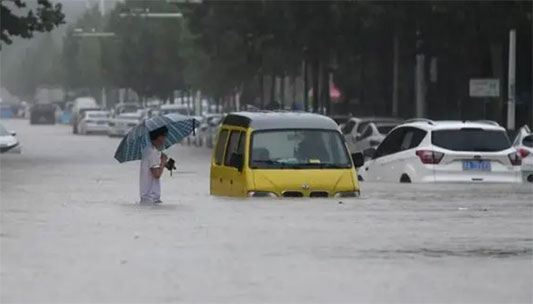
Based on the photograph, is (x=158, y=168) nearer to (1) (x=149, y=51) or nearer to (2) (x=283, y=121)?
(2) (x=283, y=121)

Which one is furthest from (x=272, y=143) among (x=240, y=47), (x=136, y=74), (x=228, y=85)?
(x=136, y=74)

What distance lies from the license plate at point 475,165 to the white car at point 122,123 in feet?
193

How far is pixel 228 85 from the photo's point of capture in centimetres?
8806

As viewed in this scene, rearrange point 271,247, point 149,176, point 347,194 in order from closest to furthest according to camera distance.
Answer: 1. point 271,247
2. point 149,176
3. point 347,194

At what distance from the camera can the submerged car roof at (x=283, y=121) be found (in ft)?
79.2

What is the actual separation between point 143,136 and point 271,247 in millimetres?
6069

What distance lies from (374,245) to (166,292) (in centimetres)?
426

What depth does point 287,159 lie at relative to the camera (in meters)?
23.6

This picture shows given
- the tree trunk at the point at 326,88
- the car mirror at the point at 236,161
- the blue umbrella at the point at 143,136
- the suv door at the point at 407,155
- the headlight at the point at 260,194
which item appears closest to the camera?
Answer: the blue umbrella at the point at 143,136

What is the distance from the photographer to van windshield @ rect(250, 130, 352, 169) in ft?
77.2

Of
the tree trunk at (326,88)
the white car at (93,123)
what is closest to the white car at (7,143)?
the tree trunk at (326,88)

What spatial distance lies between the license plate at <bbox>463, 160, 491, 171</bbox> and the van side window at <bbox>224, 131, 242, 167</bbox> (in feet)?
16.7

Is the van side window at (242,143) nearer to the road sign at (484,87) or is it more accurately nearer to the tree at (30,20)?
the tree at (30,20)

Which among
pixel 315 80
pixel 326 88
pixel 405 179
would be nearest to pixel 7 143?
pixel 315 80
